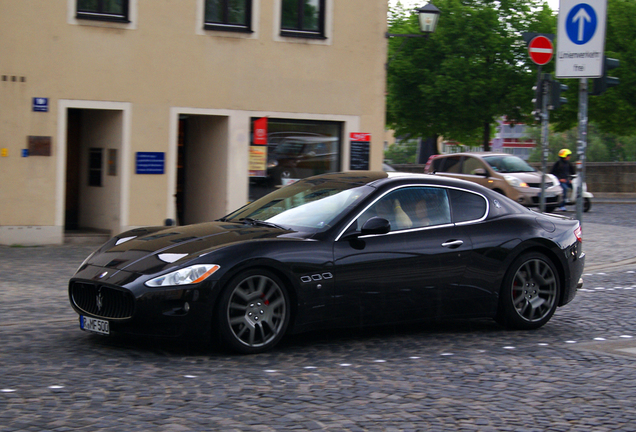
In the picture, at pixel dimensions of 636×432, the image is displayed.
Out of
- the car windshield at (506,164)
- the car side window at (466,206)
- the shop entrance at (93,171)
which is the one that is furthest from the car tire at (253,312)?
the car windshield at (506,164)

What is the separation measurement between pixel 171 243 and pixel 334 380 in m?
1.81

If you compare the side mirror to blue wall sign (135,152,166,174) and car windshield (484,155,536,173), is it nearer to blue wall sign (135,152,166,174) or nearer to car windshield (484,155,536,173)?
blue wall sign (135,152,166,174)

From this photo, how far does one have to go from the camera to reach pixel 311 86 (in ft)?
56.1

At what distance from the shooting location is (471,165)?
24.4 m

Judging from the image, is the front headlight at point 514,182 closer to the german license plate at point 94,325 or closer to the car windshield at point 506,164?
the car windshield at point 506,164

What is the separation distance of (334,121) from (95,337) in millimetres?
10847

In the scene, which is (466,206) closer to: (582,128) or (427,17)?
(582,128)

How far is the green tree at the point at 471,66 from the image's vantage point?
132ft

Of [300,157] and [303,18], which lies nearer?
[303,18]

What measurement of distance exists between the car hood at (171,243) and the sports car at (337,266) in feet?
0.05

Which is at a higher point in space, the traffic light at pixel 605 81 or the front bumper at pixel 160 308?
the traffic light at pixel 605 81

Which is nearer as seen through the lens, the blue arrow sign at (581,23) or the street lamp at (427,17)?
the blue arrow sign at (581,23)

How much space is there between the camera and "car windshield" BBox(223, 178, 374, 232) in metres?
7.29

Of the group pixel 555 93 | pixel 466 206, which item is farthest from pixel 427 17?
pixel 466 206
